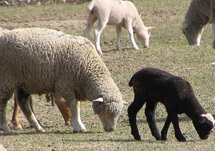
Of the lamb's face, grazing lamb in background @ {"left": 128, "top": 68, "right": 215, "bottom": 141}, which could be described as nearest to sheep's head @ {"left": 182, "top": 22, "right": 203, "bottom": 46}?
the lamb's face

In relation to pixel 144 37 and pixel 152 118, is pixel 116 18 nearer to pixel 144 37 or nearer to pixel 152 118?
pixel 144 37

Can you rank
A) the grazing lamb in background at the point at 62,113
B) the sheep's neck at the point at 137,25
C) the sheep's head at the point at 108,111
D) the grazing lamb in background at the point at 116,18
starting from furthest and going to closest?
the sheep's neck at the point at 137,25 < the grazing lamb in background at the point at 116,18 < the grazing lamb in background at the point at 62,113 < the sheep's head at the point at 108,111

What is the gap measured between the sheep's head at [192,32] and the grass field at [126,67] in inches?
11.7

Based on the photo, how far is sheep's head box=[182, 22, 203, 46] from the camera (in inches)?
892

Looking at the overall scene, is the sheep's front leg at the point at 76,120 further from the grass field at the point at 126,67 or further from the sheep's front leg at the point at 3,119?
the sheep's front leg at the point at 3,119

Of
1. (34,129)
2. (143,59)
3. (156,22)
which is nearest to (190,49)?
(143,59)

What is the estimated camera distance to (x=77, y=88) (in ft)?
43.2

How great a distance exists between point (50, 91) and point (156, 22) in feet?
45.5

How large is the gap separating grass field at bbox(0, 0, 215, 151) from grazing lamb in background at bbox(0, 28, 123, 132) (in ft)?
1.50

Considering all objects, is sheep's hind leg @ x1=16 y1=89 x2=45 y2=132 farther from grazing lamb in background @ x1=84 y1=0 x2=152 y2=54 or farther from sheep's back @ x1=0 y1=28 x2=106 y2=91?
grazing lamb in background @ x1=84 y1=0 x2=152 y2=54

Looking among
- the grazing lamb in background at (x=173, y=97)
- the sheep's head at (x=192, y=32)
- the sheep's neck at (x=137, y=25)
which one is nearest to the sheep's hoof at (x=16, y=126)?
the grazing lamb in background at (x=173, y=97)

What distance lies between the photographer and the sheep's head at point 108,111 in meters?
12.9

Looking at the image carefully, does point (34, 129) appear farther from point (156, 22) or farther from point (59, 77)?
point (156, 22)

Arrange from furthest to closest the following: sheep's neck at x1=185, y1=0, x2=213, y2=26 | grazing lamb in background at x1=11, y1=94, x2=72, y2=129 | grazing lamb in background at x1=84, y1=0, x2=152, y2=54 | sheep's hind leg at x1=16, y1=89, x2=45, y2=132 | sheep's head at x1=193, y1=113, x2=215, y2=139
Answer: grazing lamb in background at x1=84, y1=0, x2=152, y2=54 → sheep's neck at x1=185, y1=0, x2=213, y2=26 → grazing lamb in background at x1=11, y1=94, x2=72, y2=129 → sheep's hind leg at x1=16, y1=89, x2=45, y2=132 → sheep's head at x1=193, y1=113, x2=215, y2=139
